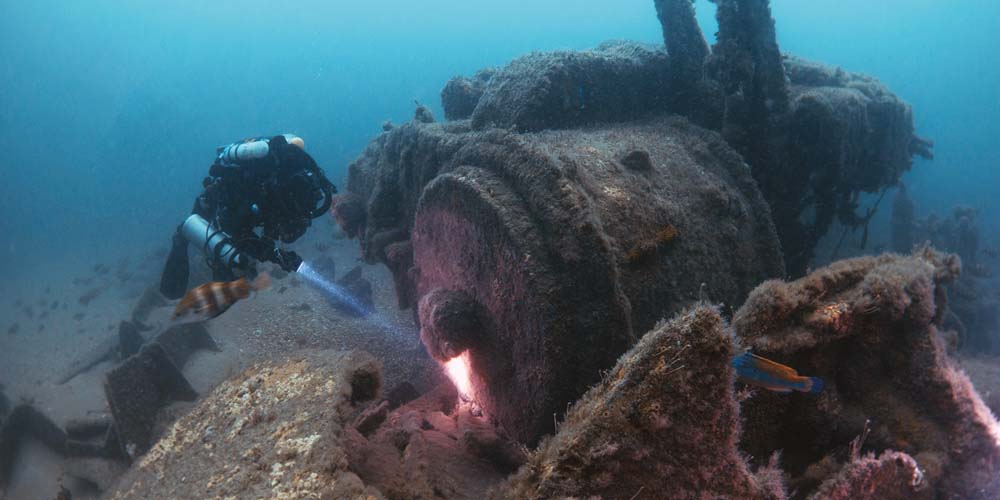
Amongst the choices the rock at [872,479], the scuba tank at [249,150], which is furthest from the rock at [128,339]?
the rock at [872,479]

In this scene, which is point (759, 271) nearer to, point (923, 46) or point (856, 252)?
point (856, 252)

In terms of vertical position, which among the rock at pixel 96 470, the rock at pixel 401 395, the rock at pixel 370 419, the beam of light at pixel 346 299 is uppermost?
the rock at pixel 370 419

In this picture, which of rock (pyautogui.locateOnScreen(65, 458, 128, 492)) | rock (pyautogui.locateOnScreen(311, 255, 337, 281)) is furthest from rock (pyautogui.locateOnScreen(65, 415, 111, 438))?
rock (pyautogui.locateOnScreen(311, 255, 337, 281))

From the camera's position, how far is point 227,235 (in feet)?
23.6

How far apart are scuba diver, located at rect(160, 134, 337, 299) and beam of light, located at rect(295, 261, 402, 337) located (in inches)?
49.2

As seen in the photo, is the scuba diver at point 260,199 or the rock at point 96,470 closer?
the scuba diver at point 260,199

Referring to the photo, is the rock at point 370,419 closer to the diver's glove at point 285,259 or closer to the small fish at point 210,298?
the small fish at point 210,298

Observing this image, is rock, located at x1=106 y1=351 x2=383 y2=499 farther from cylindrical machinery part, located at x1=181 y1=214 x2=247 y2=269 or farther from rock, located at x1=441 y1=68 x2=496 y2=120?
rock, located at x1=441 y1=68 x2=496 y2=120

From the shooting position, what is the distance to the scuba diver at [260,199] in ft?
22.2

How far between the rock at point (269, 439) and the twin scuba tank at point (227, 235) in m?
3.31

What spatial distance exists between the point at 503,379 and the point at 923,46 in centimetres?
15066

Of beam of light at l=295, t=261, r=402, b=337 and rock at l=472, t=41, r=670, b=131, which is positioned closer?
rock at l=472, t=41, r=670, b=131

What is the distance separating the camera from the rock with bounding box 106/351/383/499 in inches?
98.4

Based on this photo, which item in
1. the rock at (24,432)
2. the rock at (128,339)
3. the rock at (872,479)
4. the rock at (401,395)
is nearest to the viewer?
the rock at (872,479)
